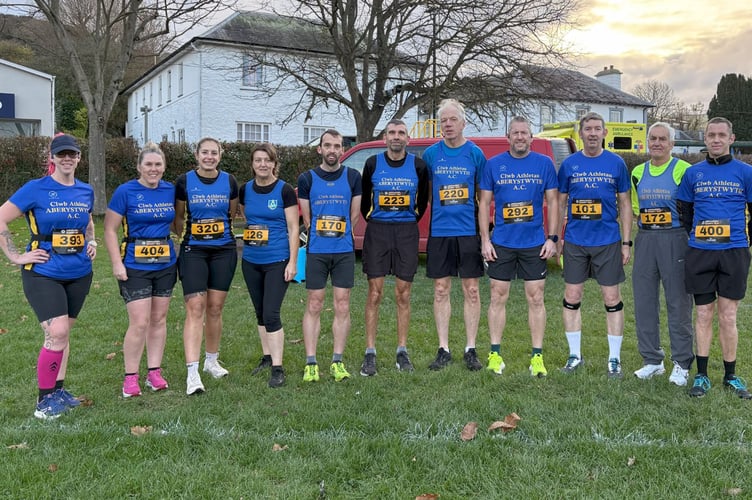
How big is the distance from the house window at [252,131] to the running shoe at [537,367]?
81.1 ft

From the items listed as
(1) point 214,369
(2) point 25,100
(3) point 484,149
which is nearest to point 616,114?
(2) point 25,100

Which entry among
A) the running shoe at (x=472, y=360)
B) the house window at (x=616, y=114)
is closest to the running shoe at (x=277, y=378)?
the running shoe at (x=472, y=360)

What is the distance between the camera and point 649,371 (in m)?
4.84

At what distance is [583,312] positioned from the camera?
7262 millimetres

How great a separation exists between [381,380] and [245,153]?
1670 cm

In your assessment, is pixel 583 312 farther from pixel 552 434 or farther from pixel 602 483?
pixel 602 483

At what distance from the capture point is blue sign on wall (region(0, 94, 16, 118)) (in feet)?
78.5

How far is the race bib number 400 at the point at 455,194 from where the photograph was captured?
16.4 feet

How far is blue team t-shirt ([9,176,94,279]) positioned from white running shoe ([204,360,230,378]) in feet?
4.43

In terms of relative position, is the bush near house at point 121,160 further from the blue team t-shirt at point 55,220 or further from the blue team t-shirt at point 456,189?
the blue team t-shirt at point 456,189

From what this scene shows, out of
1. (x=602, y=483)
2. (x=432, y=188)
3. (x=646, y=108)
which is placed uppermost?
(x=646, y=108)

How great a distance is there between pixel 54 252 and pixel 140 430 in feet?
4.39

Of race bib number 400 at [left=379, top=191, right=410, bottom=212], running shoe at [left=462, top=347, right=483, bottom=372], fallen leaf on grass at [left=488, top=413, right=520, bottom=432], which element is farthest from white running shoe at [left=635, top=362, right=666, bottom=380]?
race bib number 400 at [left=379, top=191, right=410, bottom=212]

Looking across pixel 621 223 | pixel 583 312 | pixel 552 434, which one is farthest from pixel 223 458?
pixel 583 312
